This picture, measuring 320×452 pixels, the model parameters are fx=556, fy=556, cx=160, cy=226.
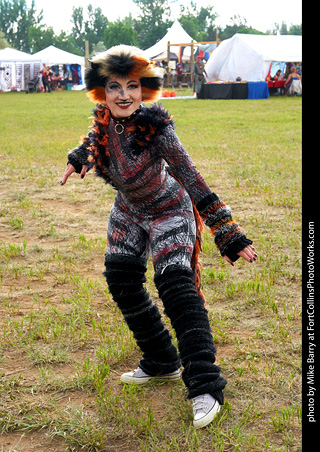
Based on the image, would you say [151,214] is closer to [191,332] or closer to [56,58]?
[191,332]

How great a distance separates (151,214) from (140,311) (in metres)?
0.51

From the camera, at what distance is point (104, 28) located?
11375 centimetres

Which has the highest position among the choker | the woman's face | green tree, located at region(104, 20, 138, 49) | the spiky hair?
green tree, located at region(104, 20, 138, 49)

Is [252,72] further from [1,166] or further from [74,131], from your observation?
[1,166]

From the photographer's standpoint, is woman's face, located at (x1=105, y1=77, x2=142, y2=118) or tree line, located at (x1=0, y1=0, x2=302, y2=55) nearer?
woman's face, located at (x1=105, y1=77, x2=142, y2=118)

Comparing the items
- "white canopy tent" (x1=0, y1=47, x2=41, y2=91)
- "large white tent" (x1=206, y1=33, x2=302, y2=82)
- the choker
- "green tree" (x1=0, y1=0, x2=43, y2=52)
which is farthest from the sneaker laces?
"green tree" (x1=0, y1=0, x2=43, y2=52)

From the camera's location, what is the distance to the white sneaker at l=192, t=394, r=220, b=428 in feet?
8.43

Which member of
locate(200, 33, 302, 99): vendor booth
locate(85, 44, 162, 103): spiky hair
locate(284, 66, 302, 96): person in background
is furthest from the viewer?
locate(284, 66, 302, 96): person in background

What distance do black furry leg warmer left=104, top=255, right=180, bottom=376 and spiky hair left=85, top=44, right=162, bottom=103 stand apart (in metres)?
0.90

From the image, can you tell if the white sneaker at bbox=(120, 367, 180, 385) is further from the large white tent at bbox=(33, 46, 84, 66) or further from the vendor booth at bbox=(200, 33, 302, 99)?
the large white tent at bbox=(33, 46, 84, 66)

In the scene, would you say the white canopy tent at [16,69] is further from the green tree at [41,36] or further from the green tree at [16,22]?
the green tree at [16,22]

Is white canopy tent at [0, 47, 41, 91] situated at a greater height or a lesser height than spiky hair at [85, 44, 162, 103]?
greater

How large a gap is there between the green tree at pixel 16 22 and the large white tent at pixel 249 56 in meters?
93.4
